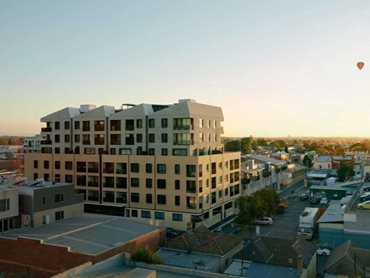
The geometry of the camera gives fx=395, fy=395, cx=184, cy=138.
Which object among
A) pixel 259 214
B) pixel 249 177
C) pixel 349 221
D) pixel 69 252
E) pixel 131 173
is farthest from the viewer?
pixel 249 177

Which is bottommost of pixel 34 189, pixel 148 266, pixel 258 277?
pixel 258 277

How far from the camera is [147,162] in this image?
50094mm

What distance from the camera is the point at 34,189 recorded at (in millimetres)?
38688

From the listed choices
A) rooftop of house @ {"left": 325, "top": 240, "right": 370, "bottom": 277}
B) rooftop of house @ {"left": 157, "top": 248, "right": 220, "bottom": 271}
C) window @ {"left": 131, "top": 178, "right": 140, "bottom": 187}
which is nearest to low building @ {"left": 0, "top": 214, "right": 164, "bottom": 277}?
rooftop of house @ {"left": 157, "top": 248, "right": 220, "bottom": 271}

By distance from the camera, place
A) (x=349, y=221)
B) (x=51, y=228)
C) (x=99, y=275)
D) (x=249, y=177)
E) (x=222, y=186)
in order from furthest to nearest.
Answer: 1. (x=249, y=177)
2. (x=222, y=186)
3. (x=349, y=221)
4. (x=51, y=228)
5. (x=99, y=275)

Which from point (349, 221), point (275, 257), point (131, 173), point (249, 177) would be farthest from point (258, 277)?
point (249, 177)

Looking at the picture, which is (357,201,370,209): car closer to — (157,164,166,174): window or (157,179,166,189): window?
(157,179,166,189): window

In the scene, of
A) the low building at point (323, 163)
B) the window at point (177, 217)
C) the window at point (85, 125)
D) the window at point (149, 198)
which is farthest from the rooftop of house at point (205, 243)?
the low building at point (323, 163)

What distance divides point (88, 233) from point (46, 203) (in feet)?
29.0

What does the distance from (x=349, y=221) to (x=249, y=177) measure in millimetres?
28248

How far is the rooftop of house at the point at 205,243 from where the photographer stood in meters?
31.6

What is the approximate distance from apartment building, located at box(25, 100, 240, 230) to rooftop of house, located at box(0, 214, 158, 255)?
870 cm

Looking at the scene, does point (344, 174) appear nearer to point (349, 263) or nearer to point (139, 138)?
point (139, 138)

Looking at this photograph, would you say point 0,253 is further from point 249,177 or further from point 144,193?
point 249,177
